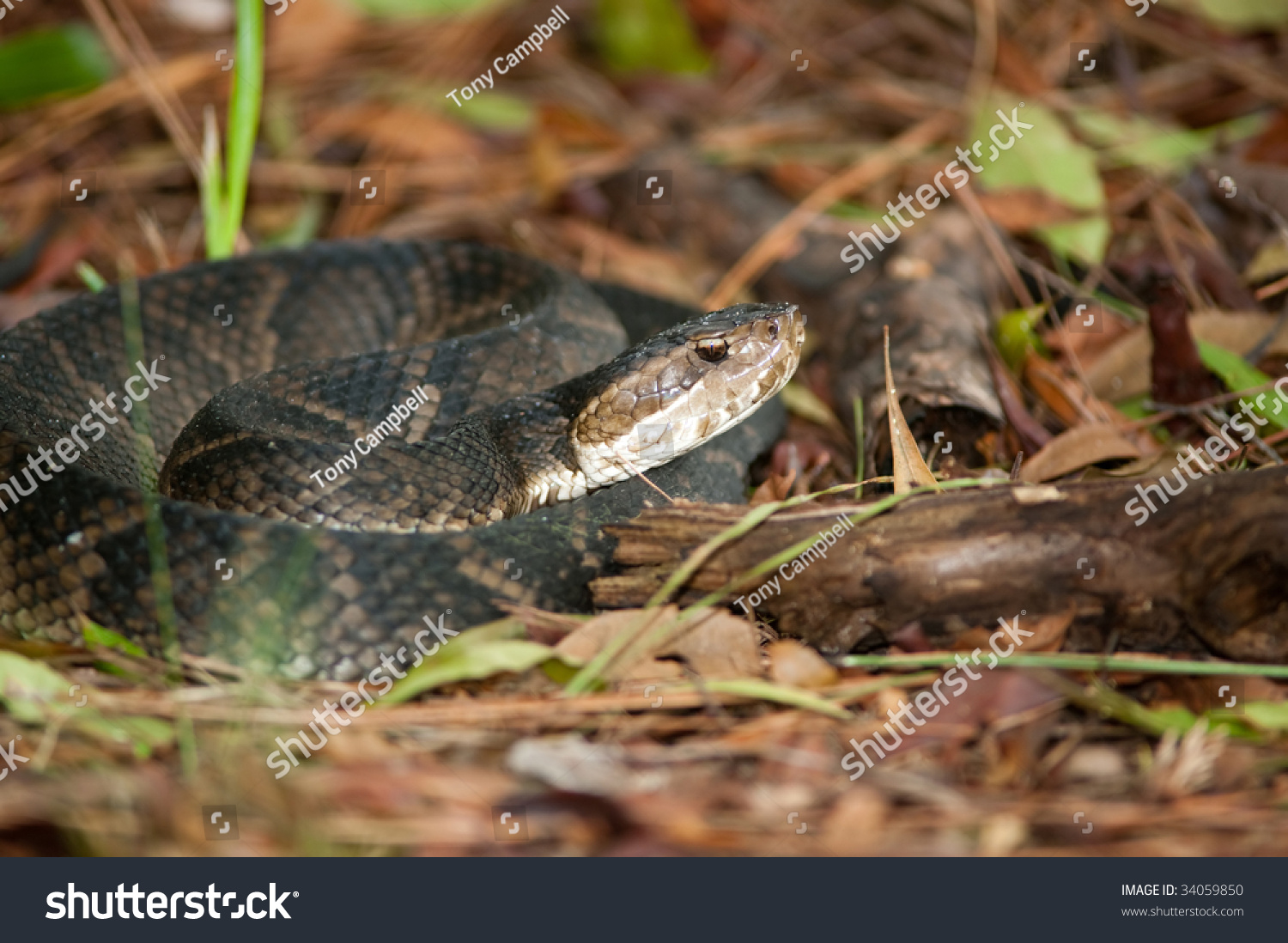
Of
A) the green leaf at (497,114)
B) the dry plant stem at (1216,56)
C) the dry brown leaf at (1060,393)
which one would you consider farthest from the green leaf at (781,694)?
the dry plant stem at (1216,56)

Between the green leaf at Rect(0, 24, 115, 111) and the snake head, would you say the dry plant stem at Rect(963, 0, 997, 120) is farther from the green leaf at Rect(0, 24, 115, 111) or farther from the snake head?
the green leaf at Rect(0, 24, 115, 111)

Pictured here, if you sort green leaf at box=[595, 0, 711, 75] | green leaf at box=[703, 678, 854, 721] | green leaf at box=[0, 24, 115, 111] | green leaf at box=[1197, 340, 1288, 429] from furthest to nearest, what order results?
green leaf at box=[595, 0, 711, 75] < green leaf at box=[0, 24, 115, 111] < green leaf at box=[1197, 340, 1288, 429] < green leaf at box=[703, 678, 854, 721]

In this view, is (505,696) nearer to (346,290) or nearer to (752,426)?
(752,426)

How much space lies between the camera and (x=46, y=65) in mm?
5746

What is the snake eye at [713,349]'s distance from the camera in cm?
408

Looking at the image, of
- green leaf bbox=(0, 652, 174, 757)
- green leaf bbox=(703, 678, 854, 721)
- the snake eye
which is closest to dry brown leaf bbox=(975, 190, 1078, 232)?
the snake eye

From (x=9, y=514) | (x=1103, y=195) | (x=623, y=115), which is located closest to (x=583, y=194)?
(x=623, y=115)

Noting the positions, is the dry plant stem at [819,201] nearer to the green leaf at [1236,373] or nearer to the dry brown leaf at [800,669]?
the green leaf at [1236,373]

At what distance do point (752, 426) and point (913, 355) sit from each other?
70cm

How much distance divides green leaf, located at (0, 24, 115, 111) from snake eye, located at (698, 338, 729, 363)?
12.5 ft

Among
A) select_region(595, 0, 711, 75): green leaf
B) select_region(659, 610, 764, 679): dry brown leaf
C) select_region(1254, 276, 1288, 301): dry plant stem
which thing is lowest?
select_region(659, 610, 764, 679): dry brown leaf

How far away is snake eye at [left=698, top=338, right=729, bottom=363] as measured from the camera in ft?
13.4

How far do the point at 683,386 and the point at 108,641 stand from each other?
1.99 meters

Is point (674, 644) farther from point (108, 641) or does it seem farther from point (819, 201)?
point (819, 201)
